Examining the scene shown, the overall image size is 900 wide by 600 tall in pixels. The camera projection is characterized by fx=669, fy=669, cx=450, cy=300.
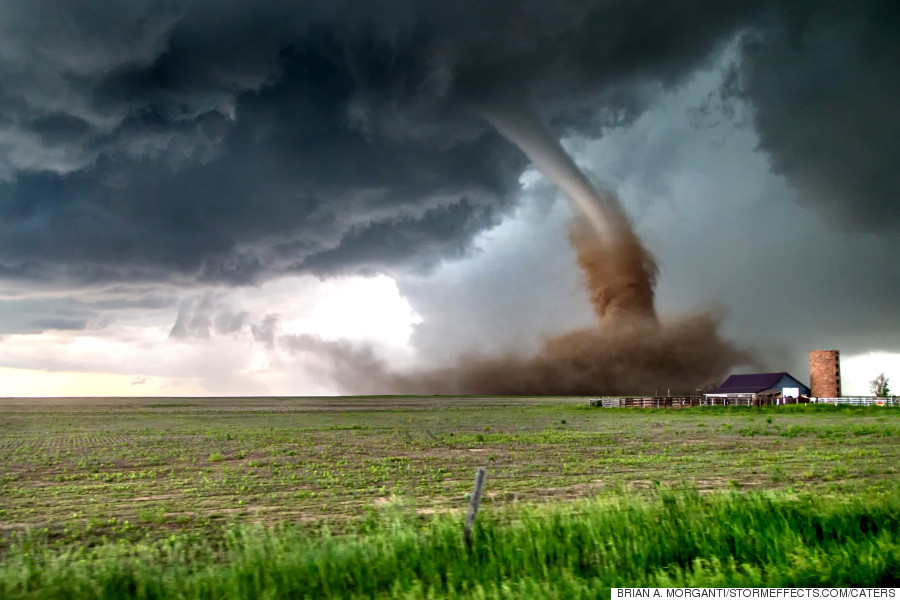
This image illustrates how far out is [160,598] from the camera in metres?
8.22

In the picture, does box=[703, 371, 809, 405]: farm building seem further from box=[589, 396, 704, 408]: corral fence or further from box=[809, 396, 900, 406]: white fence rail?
box=[809, 396, 900, 406]: white fence rail

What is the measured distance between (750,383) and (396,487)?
95.4m

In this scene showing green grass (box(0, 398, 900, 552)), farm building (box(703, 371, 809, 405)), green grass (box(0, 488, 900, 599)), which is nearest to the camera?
green grass (box(0, 488, 900, 599))

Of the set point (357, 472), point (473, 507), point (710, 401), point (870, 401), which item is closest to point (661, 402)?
point (710, 401)

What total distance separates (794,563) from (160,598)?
7.94 meters

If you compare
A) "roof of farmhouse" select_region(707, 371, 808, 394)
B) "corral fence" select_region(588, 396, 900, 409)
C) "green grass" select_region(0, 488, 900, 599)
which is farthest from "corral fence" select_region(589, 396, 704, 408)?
"green grass" select_region(0, 488, 900, 599)

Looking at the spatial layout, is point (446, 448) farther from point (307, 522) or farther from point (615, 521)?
point (615, 521)

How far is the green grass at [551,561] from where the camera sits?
316 inches

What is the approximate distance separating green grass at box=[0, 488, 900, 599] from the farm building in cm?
8286

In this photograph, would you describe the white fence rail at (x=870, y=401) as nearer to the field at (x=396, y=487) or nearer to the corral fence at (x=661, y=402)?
the corral fence at (x=661, y=402)

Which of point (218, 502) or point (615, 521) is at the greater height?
point (615, 521)

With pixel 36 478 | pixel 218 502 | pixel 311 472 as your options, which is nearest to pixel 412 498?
pixel 218 502

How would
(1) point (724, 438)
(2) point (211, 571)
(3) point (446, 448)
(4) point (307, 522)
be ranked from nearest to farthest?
(2) point (211, 571), (4) point (307, 522), (3) point (446, 448), (1) point (724, 438)

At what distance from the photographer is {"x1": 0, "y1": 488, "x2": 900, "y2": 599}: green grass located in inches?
316
